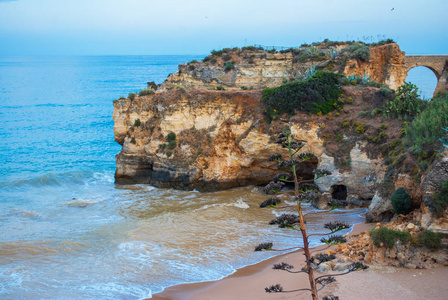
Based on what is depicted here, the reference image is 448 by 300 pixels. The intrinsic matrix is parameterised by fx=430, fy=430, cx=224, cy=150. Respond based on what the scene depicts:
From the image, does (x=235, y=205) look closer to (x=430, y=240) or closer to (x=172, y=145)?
(x=172, y=145)

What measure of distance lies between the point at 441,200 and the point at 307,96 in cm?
1315

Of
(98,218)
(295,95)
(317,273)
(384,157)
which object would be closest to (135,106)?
(98,218)

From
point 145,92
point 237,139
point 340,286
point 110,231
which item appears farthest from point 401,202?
point 145,92

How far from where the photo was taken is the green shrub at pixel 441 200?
1548 centimetres

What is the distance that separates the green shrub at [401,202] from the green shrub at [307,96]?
972 centimetres

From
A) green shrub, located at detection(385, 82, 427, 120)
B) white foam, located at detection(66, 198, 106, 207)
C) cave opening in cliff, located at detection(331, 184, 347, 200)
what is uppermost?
green shrub, located at detection(385, 82, 427, 120)

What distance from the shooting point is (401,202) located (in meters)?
18.1

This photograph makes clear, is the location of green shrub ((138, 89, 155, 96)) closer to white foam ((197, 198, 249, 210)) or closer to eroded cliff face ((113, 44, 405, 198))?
eroded cliff face ((113, 44, 405, 198))

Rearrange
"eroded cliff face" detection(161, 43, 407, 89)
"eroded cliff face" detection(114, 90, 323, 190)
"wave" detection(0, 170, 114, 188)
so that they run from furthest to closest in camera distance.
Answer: "eroded cliff face" detection(161, 43, 407, 89) → "wave" detection(0, 170, 114, 188) → "eroded cliff face" detection(114, 90, 323, 190)

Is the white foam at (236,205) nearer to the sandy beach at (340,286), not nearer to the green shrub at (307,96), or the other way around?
the green shrub at (307,96)

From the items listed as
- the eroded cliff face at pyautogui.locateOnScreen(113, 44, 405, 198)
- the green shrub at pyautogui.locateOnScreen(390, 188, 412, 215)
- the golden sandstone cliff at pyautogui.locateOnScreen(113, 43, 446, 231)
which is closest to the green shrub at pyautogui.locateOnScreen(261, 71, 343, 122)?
the golden sandstone cliff at pyautogui.locateOnScreen(113, 43, 446, 231)

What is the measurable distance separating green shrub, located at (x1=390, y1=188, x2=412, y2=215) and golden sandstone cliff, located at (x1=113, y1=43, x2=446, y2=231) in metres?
3.71

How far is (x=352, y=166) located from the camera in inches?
945

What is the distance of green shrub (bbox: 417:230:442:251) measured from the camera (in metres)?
15.4
